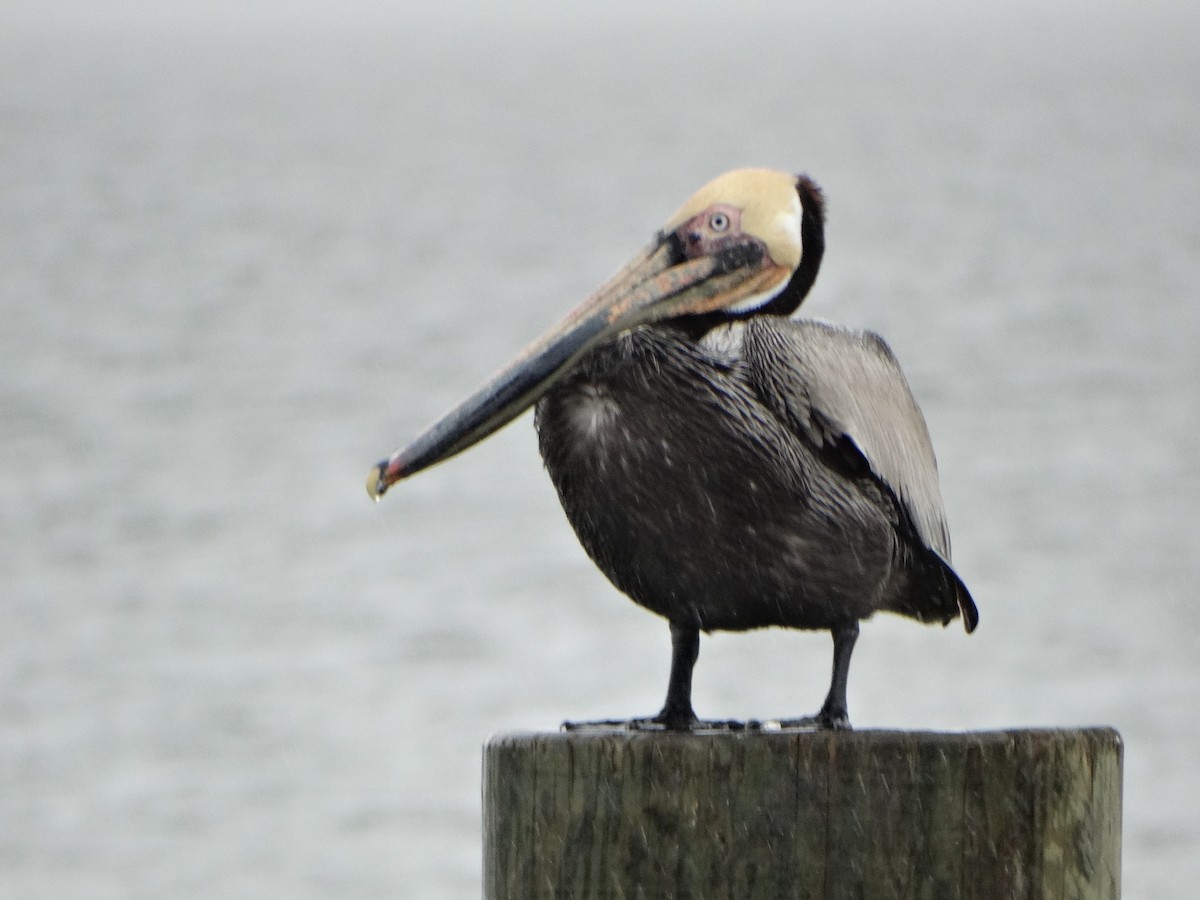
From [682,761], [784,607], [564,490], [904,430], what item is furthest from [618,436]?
[682,761]

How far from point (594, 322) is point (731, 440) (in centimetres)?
29

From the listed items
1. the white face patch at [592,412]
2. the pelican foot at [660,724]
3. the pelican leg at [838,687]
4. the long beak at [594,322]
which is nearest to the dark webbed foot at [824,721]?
the pelican leg at [838,687]

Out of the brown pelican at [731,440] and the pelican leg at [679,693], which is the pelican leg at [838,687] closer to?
the brown pelican at [731,440]

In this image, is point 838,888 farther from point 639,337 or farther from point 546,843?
point 639,337

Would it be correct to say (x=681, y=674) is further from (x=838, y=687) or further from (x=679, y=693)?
(x=838, y=687)

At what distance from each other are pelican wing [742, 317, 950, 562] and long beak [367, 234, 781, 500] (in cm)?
10

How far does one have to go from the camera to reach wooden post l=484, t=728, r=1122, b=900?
1900 mm

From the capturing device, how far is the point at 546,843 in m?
1.96

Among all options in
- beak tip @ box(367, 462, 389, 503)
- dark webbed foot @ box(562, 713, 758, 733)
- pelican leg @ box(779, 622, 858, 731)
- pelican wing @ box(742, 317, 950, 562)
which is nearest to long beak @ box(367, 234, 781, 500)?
beak tip @ box(367, 462, 389, 503)

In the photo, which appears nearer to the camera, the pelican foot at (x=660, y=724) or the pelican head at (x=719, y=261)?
the pelican foot at (x=660, y=724)

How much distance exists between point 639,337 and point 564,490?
0.94ft

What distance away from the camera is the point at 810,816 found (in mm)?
1909

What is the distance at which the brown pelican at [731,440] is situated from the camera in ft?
8.32

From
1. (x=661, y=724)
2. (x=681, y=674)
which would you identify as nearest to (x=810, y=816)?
(x=661, y=724)
